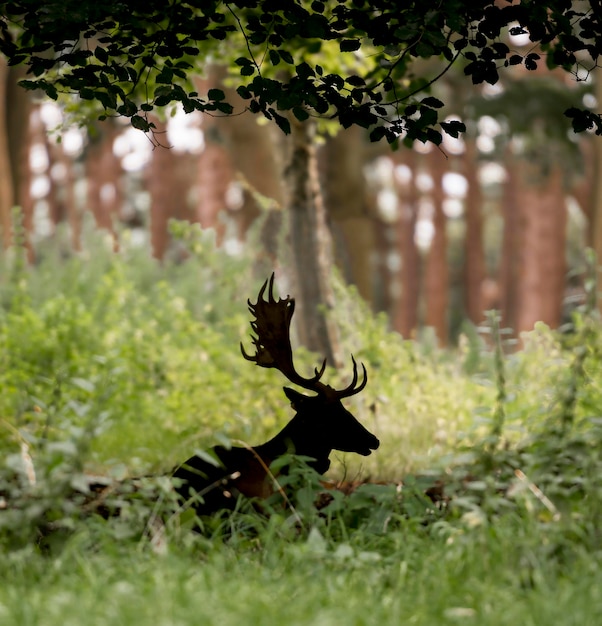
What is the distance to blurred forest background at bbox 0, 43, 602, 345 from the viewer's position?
12812 millimetres

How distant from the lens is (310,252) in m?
7.81

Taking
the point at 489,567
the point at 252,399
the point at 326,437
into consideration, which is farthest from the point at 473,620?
the point at 252,399

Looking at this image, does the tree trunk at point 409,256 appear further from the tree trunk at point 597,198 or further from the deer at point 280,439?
the deer at point 280,439

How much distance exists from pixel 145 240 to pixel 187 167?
18995 millimetres

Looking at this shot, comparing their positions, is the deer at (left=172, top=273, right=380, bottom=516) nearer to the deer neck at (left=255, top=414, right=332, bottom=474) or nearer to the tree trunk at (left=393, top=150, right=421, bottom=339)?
the deer neck at (left=255, top=414, right=332, bottom=474)

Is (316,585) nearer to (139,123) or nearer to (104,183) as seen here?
(139,123)

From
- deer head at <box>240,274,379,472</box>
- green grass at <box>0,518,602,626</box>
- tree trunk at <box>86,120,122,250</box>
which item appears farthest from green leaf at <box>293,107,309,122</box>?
tree trunk at <box>86,120,122,250</box>

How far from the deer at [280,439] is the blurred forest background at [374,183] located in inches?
45.0

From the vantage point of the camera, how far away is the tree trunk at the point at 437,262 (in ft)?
82.9

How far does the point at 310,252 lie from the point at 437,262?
742 inches

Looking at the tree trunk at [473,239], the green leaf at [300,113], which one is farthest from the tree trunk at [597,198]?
the tree trunk at [473,239]

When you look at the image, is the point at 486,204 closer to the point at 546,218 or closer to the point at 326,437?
the point at 546,218

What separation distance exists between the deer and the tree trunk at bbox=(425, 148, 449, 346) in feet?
64.3

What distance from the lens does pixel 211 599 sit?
10.1ft
